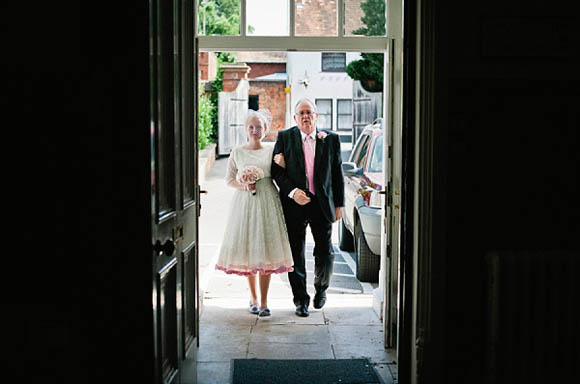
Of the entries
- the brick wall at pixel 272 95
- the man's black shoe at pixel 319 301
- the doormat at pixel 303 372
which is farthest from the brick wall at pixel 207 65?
the doormat at pixel 303 372

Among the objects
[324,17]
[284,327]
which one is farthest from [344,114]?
[324,17]

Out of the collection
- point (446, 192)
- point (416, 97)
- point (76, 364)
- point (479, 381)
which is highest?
point (416, 97)

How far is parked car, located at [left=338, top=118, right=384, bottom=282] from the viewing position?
605cm

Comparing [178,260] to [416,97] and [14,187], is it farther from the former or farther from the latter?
[416,97]

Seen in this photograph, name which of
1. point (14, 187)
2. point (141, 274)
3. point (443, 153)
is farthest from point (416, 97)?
point (14, 187)

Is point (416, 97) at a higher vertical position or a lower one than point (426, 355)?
higher

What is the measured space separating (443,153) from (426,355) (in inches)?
37.5

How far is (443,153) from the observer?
299cm

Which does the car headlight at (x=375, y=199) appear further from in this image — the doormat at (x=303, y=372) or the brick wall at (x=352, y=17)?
the doormat at (x=303, y=372)

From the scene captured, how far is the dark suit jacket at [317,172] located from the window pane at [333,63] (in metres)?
15.6

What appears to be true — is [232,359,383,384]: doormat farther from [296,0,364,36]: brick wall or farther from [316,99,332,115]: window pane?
[316,99,332,115]: window pane

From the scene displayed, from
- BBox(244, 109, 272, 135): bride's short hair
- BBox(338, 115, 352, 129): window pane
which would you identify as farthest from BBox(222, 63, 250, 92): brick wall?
BBox(244, 109, 272, 135): bride's short hair

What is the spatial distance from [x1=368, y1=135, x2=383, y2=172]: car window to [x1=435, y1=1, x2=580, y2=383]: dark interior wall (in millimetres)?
3558

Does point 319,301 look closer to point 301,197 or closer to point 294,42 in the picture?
point 301,197
